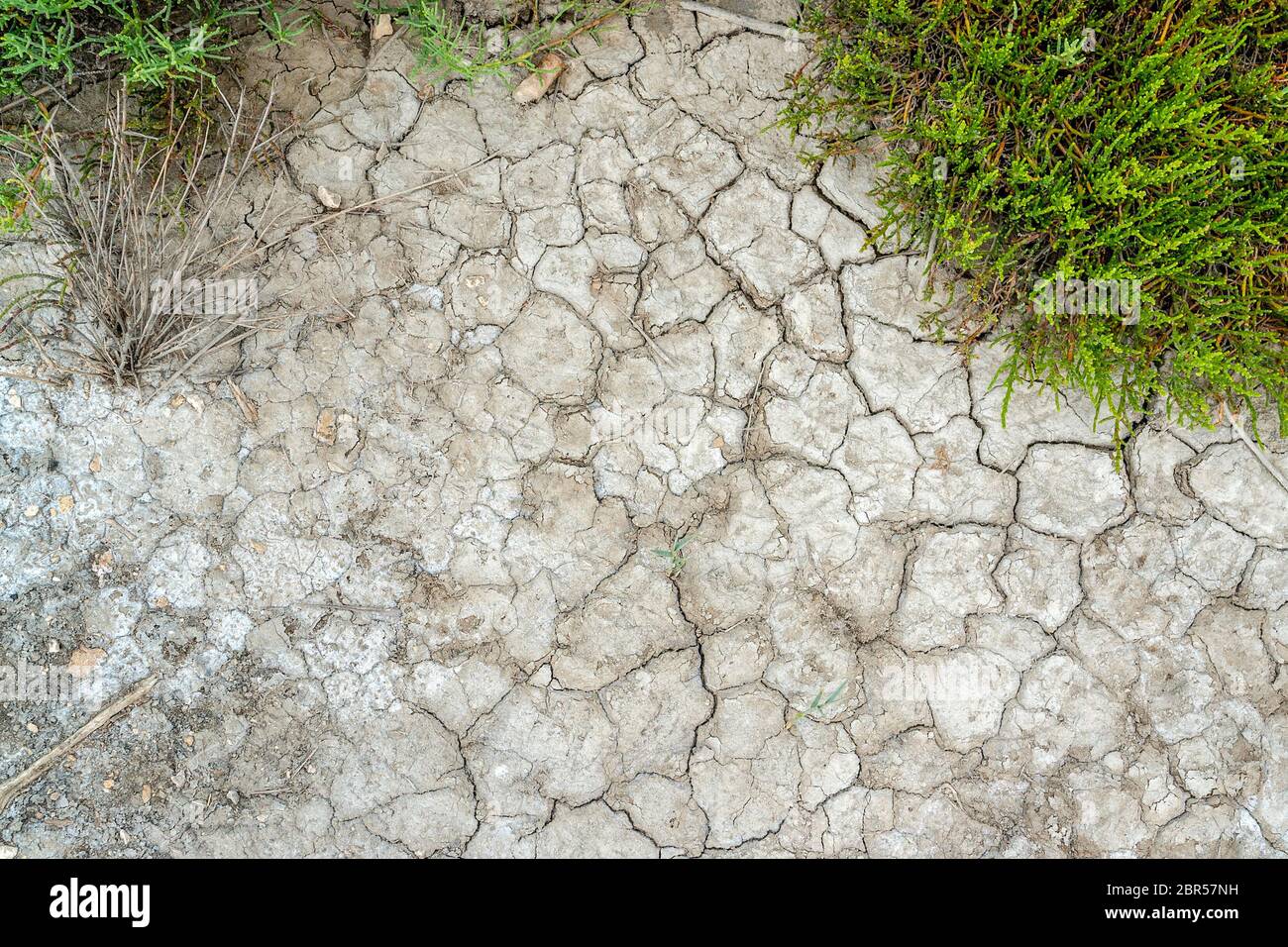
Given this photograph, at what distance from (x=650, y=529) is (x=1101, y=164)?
60.4 inches

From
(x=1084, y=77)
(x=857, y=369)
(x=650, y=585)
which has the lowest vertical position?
(x=650, y=585)

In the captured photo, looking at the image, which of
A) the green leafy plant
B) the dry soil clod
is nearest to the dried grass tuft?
the dry soil clod

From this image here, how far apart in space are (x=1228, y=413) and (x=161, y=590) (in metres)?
3.07

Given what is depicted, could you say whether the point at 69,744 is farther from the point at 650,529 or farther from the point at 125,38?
the point at 125,38

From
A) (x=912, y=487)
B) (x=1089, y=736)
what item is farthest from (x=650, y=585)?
(x=1089, y=736)

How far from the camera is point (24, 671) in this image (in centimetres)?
243

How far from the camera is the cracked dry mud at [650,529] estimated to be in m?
2.47

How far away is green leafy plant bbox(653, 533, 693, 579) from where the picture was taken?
2.48 meters

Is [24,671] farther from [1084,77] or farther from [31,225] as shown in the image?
[1084,77]

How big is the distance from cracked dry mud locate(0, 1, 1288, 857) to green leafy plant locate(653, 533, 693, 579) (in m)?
0.03

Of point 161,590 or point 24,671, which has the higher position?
point 161,590

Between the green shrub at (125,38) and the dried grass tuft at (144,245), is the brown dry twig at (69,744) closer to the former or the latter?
the dried grass tuft at (144,245)

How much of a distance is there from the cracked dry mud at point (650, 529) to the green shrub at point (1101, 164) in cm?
19

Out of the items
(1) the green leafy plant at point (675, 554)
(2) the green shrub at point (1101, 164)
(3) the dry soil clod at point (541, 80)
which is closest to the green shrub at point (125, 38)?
(3) the dry soil clod at point (541, 80)
